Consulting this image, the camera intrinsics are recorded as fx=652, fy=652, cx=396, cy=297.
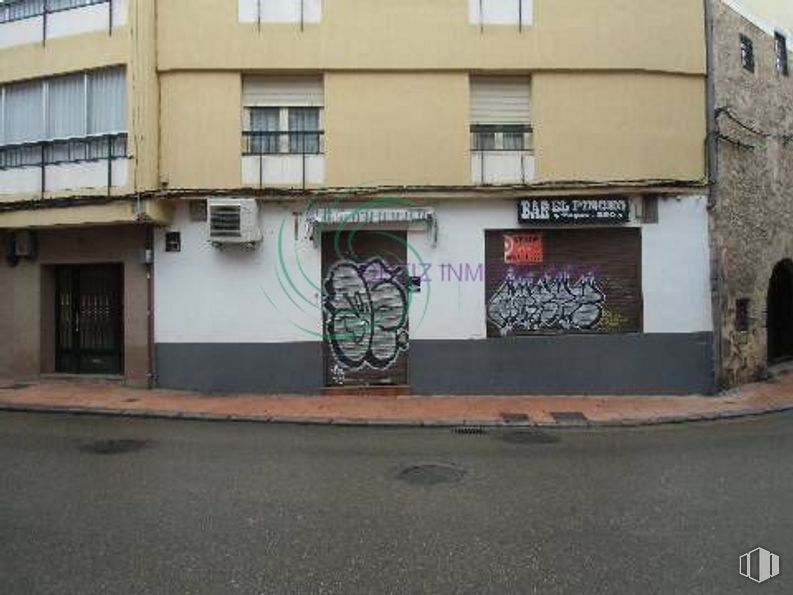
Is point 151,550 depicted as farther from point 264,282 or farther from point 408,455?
point 264,282

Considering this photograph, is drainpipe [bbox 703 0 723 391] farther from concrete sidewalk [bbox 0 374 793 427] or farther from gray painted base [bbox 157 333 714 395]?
concrete sidewalk [bbox 0 374 793 427]

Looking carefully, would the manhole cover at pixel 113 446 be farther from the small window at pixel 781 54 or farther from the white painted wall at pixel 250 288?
the small window at pixel 781 54

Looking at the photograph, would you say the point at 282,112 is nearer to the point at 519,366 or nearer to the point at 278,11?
the point at 278,11

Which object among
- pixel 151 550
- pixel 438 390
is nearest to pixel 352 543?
pixel 151 550

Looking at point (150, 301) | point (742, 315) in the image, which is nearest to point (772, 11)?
point (742, 315)

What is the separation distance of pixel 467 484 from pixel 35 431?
6311mm

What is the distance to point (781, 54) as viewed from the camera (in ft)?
50.2

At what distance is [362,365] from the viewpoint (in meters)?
12.6

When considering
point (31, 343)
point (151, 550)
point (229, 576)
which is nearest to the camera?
point (229, 576)

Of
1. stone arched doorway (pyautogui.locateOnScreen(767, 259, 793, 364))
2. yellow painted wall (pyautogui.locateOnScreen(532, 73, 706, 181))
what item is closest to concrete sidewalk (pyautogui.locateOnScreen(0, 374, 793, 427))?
stone arched doorway (pyautogui.locateOnScreen(767, 259, 793, 364))

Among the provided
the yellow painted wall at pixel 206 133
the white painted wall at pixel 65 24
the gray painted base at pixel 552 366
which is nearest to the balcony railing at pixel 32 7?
the white painted wall at pixel 65 24

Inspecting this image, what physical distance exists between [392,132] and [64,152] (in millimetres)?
6558

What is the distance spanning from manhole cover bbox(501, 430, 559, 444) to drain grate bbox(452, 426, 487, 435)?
1.22 ft

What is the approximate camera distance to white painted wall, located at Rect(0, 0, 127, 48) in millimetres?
12547
